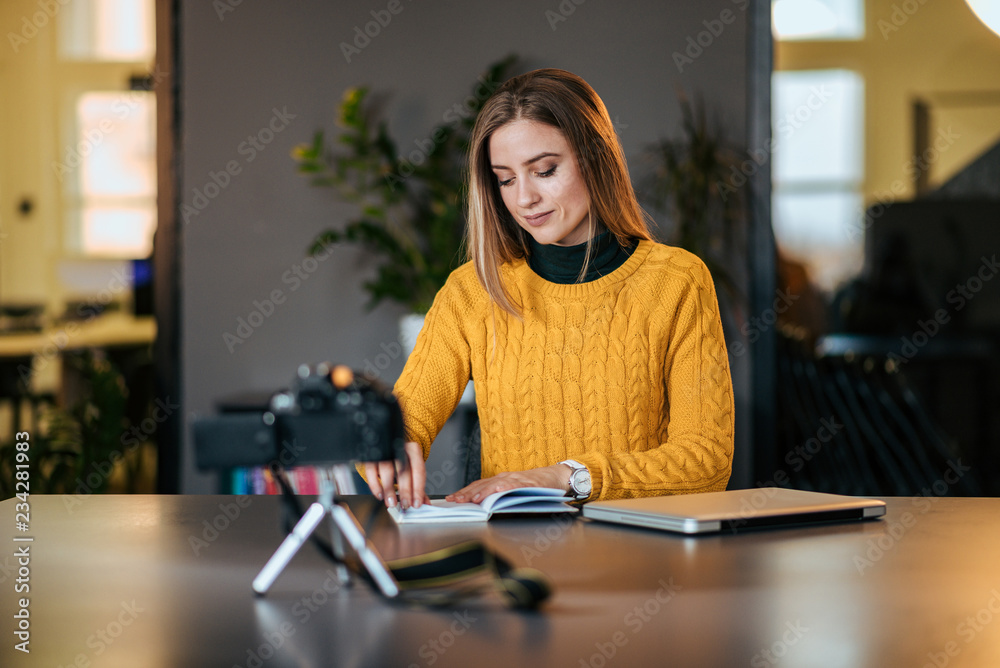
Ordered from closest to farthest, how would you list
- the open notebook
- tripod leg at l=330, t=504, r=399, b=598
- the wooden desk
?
the wooden desk
tripod leg at l=330, t=504, r=399, b=598
the open notebook

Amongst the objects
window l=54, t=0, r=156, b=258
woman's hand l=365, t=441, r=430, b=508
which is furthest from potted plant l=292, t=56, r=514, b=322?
woman's hand l=365, t=441, r=430, b=508

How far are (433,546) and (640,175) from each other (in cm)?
261

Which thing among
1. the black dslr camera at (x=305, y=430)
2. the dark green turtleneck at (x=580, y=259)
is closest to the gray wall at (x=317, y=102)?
the dark green turtleneck at (x=580, y=259)

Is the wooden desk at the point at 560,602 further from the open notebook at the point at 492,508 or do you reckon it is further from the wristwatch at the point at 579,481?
the wristwatch at the point at 579,481

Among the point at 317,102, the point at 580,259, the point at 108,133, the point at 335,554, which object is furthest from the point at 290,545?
the point at 108,133

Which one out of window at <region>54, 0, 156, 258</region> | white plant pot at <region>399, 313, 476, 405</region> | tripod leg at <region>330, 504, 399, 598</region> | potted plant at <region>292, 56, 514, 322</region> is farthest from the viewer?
window at <region>54, 0, 156, 258</region>

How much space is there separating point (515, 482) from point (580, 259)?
2.09ft

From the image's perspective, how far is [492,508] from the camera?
1.25 metres

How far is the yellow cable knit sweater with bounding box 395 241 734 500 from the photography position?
180 cm

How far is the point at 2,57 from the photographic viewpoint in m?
3.59

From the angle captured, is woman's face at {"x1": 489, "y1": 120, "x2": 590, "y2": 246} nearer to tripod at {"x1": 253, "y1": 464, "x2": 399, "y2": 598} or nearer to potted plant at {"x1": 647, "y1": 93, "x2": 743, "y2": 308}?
tripod at {"x1": 253, "y1": 464, "x2": 399, "y2": 598}

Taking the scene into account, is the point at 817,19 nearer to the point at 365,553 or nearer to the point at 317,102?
the point at 317,102

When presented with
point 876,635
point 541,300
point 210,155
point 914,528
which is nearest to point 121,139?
point 210,155

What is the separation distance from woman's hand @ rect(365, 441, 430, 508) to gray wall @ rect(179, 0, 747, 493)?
2.25 meters
